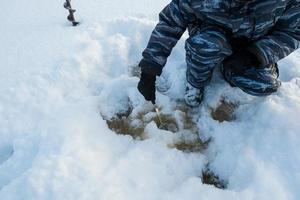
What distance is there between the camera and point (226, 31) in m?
1.99

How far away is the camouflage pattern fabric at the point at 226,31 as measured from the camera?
188 cm

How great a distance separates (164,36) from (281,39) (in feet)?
1.88

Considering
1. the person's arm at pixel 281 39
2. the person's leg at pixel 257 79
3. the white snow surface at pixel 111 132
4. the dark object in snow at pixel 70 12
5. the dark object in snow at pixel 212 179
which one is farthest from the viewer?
the dark object in snow at pixel 70 12

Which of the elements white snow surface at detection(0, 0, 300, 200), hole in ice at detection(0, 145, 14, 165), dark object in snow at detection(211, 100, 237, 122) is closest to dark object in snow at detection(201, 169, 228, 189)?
white snow surface at detection(0, 0, 300, 200)

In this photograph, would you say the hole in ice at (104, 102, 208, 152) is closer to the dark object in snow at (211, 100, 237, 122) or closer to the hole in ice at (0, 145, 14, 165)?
the dark object in snow at (211, 100, 237, 122)

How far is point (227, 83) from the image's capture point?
222 centimetres

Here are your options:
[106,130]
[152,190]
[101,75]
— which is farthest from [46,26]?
[152,190]

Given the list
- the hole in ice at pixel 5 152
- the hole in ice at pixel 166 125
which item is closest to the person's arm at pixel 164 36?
the hole in ice at pixel 166 125

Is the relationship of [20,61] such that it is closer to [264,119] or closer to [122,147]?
[122,147]

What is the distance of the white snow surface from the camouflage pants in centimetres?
7

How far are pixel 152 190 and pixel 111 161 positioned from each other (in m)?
0.25

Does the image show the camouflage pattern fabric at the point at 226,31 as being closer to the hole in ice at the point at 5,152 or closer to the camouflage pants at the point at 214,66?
the camouflage pants at the point at 214,66

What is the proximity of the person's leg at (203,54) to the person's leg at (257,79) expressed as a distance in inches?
4.3

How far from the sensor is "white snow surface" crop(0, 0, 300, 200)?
1672mm
